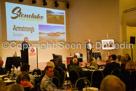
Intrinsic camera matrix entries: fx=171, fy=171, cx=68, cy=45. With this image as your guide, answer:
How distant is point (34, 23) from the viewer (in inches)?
503

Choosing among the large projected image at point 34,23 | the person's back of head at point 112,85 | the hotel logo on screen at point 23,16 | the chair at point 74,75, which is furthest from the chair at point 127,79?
the hotel logo on screen at point 23,16

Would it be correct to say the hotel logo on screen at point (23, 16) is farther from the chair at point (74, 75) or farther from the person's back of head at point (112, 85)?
the person's back of head at point (112, 85)

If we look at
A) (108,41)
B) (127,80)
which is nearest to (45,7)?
(108,41)

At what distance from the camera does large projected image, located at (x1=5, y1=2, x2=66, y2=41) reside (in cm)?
1159

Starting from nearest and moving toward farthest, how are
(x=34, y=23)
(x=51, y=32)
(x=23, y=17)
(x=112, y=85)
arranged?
(x=112, y=85) < (x=23, y=17) < (x=34, y=23) < (x=51, y=32)

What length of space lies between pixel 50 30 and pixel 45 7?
1.89 meters

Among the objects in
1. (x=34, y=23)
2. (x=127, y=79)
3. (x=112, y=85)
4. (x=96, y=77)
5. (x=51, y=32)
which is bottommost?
(x=96, y=77)

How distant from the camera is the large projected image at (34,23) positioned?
11586 millimetres

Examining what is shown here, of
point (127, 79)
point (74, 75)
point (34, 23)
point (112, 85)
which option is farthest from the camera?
point (34, 23)

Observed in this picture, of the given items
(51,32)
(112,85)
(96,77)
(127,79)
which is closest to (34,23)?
(51,32)

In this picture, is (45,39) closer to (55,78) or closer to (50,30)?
(50,30)

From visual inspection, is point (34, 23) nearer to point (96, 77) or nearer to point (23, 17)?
point (23, 17)

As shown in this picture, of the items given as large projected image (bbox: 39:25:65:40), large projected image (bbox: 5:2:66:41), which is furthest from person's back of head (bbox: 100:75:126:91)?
large projected image (bbox: 39:25:65:40)

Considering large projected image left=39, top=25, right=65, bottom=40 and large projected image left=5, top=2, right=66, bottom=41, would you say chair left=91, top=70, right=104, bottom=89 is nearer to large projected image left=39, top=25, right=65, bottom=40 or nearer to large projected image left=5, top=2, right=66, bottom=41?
large projected image left=5, top=2, right=66, bottom=41
